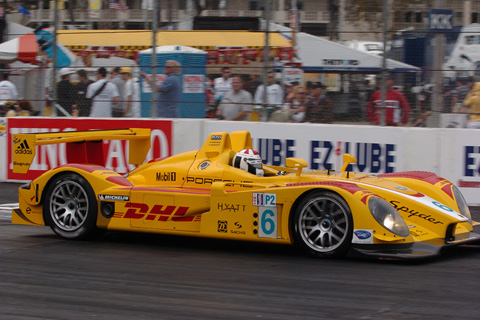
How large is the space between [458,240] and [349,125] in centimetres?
438

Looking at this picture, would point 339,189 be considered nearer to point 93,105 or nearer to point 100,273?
point 100,273

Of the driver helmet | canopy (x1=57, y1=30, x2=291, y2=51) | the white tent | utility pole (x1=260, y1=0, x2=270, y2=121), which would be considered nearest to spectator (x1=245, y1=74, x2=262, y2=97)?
utility pole (x1=260, y1=0, x2=270, y2=121)

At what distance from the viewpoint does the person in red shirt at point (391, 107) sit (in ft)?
34.4

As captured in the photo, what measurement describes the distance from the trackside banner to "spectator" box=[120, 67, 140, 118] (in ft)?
0.89

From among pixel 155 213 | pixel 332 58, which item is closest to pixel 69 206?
pixel 155 213

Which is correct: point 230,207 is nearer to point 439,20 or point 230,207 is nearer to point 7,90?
point 439,20

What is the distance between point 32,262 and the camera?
628 cm

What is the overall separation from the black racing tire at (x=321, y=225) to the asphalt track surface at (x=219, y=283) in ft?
0.41

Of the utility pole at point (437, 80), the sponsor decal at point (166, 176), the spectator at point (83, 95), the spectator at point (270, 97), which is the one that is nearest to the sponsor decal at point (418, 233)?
the sponsor decal at point (166, 176)

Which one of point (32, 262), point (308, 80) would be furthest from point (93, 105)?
point (32, 262)

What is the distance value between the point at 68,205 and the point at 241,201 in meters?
2.05

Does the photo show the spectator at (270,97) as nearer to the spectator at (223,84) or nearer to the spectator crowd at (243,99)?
the spectator crowd at (243,99)

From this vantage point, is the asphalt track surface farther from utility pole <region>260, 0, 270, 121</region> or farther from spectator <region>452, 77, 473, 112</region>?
utility pole <region>260, 0, 270, 121</region>

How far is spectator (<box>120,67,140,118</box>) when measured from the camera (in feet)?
39.3
